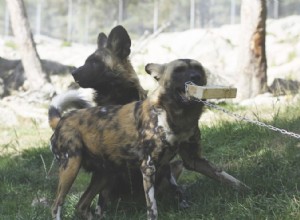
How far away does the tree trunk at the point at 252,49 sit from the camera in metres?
8.36

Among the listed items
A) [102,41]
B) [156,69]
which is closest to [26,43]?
[102,41]

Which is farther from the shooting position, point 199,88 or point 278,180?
point 278,180

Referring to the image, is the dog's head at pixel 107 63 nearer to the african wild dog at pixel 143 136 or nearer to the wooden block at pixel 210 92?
the african wild dog at pixel 143 136

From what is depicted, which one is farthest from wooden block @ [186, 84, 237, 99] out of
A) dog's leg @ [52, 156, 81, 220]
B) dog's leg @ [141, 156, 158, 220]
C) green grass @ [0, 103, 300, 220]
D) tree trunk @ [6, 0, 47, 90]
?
tree trunk @ [6, 0, 47, 90]

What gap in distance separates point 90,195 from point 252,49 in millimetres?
5176

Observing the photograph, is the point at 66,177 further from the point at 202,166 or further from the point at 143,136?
the point at 202,166

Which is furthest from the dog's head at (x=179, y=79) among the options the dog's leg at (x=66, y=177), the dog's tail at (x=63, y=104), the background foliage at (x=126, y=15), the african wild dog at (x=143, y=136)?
the background foliage at (x=126, y=15)

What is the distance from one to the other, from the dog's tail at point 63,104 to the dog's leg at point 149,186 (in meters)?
1.20

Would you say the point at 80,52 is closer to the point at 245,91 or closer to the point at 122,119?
the point at 245,91

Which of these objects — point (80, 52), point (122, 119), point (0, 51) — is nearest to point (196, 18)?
point (80, 52)

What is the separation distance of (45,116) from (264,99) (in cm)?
395

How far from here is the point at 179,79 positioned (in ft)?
11.7

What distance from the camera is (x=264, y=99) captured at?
7672 mm

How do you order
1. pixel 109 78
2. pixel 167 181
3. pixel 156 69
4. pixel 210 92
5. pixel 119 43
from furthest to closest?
pixel 119 43 < pixel 109 78 < pixel 167 181 < pixel 156 69 < pixel 210 92
